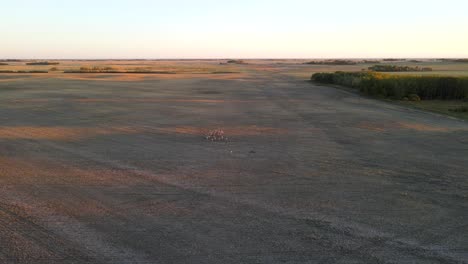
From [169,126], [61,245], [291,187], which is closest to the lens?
[61,245]

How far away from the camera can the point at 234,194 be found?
7.78m

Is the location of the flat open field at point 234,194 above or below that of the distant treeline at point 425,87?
below

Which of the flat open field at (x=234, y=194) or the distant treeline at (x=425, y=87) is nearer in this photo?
the flat open field at (x=234, y=194)

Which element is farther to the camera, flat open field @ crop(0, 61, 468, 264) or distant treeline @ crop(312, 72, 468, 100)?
distant treeline @ crop(312, 72, 468, 100)

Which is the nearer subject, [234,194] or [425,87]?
[234,194]

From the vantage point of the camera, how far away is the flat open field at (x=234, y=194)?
17.9 ft

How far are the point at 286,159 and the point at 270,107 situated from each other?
13.0 metres

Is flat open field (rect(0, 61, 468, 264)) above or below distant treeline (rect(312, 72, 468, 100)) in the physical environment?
below

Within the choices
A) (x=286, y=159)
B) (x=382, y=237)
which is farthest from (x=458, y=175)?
(x=382, y=237)

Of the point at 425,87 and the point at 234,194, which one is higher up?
the point at 425,87

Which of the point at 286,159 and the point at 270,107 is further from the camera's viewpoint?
the point at 270,107

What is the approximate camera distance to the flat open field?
544cm

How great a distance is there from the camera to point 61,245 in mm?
5445

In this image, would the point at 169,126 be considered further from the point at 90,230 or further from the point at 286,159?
the point at 90,230
